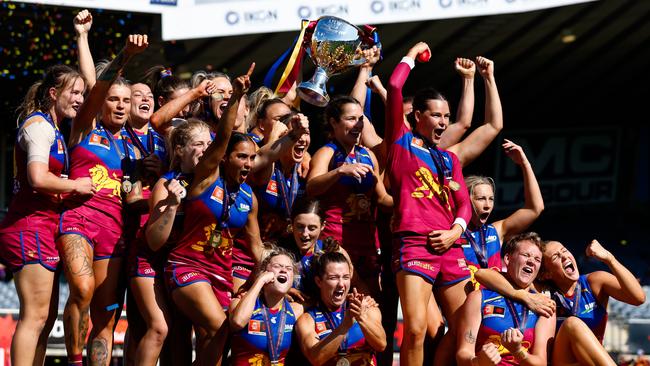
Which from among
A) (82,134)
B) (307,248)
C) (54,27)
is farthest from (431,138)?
(54,27)

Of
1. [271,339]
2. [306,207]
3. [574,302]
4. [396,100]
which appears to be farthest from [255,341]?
[574,302]

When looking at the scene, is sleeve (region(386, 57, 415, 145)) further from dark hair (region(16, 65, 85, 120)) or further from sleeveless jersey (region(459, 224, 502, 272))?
dark hair (region(16, 65, 85, 120))

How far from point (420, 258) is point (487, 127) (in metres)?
1.07

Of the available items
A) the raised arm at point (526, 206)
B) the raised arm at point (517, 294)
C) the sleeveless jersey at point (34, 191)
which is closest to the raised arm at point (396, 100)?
the raised arm at point (526, 206)

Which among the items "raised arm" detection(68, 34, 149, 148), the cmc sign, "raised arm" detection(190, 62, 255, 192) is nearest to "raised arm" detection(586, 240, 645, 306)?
"raised arm" detection(190, 62, 255, 192)

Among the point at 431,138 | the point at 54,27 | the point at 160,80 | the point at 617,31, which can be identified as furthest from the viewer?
the point at 617,31

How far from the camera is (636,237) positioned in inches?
547

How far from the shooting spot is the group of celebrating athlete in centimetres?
568

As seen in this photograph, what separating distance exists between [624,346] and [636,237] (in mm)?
4560

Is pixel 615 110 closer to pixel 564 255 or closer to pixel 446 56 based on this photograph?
pixel 446 56

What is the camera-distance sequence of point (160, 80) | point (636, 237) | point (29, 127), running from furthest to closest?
1. point (636, 237)
2. point (160, 80)
3. point (29, 127)

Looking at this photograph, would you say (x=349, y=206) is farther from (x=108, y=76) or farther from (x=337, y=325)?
(x=108, y=76)

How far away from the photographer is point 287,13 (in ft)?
Result: 30.4

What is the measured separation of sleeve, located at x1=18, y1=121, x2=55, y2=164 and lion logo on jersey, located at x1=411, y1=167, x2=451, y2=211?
6.17 feet
